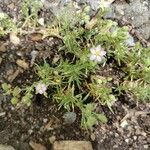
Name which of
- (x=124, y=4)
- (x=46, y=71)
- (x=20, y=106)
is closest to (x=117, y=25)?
(x=124, y=4)

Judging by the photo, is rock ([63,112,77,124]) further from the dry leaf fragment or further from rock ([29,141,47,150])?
the dry leaf fragment

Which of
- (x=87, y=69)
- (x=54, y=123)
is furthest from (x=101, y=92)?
(x=54, y=123)

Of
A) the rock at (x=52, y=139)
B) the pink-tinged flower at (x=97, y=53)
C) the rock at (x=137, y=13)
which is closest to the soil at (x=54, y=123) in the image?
the rock at (x=52, y=139)

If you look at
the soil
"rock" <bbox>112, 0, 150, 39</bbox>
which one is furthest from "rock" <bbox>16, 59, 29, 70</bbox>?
"rock" <bbox>112, 0, 150, 39</bbox>

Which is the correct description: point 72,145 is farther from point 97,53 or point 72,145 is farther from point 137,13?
point 137,13

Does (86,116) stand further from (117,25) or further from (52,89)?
(117,25)

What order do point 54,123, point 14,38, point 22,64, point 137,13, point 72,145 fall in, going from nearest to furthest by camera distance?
point 72,145, point 54,123, point 22,64, point 14,38, point 137,13
